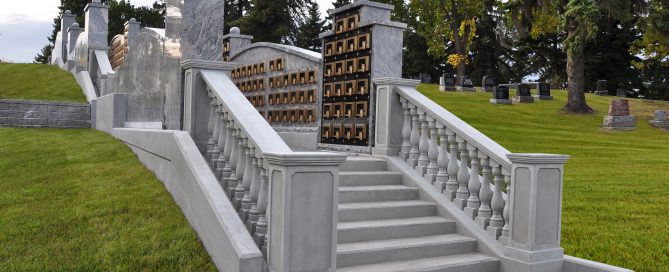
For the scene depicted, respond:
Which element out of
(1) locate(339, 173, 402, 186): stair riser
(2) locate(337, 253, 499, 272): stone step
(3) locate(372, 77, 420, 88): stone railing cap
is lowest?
(2) locate(337, 253, 499, 272): stone step

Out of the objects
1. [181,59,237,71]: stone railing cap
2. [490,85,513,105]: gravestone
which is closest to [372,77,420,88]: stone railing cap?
[181,59,237,71]: stone railing cap

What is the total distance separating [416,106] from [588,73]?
1691 inches

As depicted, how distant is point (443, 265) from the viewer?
18.6ft

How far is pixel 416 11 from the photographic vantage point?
43.4m

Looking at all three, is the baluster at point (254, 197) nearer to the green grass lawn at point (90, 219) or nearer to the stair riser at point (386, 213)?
the green grass lawn at point (90, 219)

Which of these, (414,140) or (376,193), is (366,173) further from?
(414,140)

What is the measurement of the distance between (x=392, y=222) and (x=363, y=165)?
128 centimetres

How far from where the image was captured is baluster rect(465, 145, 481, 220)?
647 centimetres

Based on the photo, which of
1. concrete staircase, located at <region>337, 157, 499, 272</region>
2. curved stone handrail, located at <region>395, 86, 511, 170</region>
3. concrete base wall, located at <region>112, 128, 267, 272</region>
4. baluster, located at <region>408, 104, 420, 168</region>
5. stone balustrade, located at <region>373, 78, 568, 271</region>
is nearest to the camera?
concrete base wall, located at <region>112, 128, 267, 272</region>

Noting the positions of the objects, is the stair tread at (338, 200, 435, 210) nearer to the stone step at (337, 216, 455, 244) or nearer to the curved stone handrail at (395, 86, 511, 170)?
the stone step at (337, 216, 455, 244)

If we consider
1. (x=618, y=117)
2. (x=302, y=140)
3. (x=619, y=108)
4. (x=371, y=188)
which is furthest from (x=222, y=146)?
(x=618, y=117)

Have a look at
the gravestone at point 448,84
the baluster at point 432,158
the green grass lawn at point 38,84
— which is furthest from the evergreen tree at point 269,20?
the baluster at point 432,158

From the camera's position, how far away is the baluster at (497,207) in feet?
20.1

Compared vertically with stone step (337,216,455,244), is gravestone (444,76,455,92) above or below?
above
